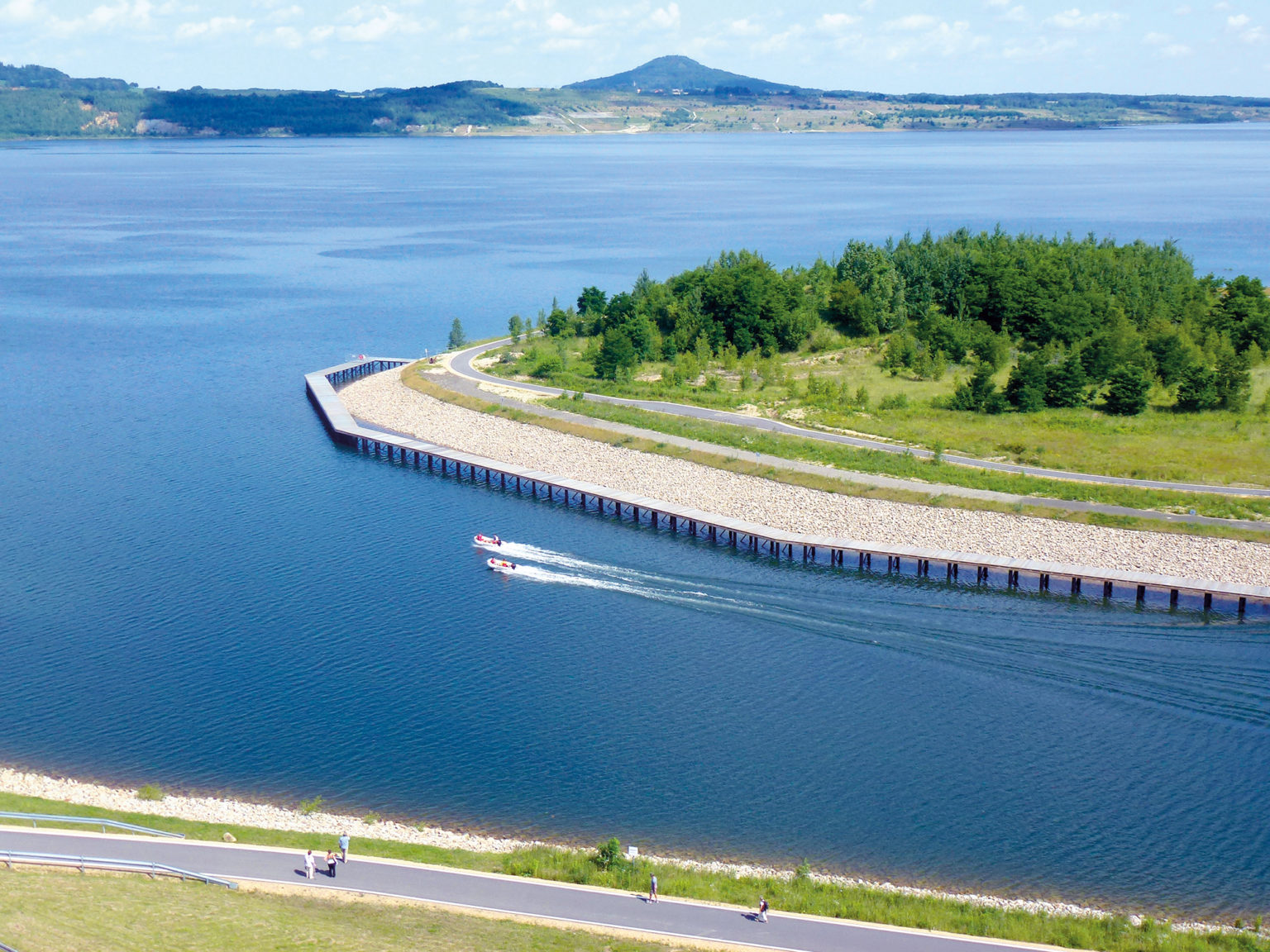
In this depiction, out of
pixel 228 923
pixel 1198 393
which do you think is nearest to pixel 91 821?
pixel 228 923

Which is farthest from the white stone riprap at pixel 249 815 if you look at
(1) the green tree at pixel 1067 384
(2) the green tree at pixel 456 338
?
(2) the green tree at pixel 456 338

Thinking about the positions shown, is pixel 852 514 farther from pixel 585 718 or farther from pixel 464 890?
pixel 464 890

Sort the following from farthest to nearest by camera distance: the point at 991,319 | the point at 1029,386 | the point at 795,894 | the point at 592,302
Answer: the point at 592,302 < the point at 991,319 < the point at 1029,386 < the point at 795,894

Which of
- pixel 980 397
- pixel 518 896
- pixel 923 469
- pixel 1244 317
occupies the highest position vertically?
pixel 1244 317

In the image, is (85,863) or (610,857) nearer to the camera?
(85,863)

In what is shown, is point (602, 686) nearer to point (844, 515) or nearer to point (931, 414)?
point (844, 515)

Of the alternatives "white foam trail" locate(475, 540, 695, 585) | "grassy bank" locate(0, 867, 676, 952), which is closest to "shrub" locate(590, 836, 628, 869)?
"grassy bank" locate(0, 867, 676, 952)
